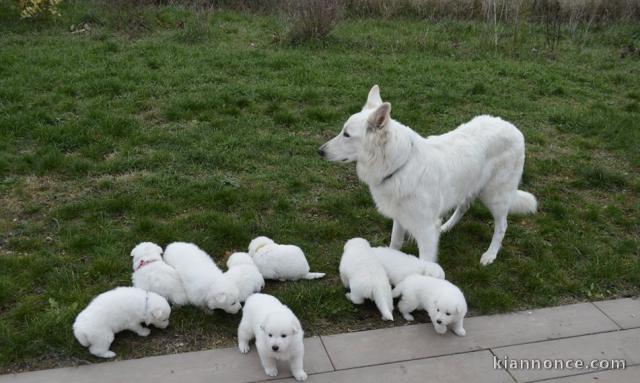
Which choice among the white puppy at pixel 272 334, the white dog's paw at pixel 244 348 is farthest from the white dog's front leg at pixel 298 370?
the white dog's paw at pixel 244 348

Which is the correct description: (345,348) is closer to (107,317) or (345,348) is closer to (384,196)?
(384,196)

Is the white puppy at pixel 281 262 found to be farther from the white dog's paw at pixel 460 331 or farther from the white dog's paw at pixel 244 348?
the white dog's paw at pixel 460 331

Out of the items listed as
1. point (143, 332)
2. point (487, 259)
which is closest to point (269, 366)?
point (143, 332)

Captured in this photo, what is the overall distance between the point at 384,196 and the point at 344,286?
0.84 m

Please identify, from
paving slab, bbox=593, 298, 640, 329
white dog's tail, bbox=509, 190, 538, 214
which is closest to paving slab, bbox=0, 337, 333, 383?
paving slab, bbox=593, 298, 640, 329

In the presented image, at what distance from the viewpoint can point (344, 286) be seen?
490 centimetres

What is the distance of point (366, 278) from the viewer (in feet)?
14.8

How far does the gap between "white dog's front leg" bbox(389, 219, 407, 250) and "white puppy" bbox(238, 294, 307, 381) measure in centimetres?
169

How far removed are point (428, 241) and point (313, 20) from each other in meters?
7.13

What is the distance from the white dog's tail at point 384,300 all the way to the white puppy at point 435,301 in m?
0.12

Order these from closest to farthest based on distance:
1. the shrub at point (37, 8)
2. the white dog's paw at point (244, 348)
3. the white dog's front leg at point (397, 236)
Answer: the white dog's paw at point (244, 348) < the white dog's front leg at point (397, 236) < the shrub at point (37, 8)

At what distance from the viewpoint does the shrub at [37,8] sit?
34.8 feet

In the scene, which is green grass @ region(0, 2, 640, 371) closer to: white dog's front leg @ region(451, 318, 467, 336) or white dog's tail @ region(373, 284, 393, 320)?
white dog's tail @ region(373, 284, 393, 320)

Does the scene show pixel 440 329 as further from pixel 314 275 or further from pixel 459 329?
pixel 314 275
